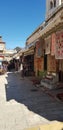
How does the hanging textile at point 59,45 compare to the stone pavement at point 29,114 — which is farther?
the hanging textile at point 59,45

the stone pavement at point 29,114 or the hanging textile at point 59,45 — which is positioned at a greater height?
the hanging textile at point 59,45

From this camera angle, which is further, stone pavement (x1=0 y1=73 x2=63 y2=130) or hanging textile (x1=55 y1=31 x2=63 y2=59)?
hanging textile (x1=55 y1=31 x2=63 y2=59)

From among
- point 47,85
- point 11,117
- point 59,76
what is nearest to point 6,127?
point 11,117

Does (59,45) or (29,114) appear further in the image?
(59,45)

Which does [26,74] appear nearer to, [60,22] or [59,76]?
[59,76]

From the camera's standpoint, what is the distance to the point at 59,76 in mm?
17891

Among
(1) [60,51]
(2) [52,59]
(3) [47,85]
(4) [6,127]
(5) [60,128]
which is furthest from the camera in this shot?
(2) [52,59]

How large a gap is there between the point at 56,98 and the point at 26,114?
3.48m

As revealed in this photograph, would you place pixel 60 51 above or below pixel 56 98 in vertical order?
above

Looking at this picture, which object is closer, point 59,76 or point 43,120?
point 43,120

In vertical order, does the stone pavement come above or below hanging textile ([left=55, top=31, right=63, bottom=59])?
below

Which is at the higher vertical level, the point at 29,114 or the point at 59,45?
the point at 59,45

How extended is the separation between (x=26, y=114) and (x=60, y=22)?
421 centimetres

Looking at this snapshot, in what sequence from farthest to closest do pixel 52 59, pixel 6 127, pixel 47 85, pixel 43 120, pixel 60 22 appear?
1. pixel 52 59
2. pixel 47 85
3. pixel 60 22
4. pixel 43 120
5. pixel 6 127
